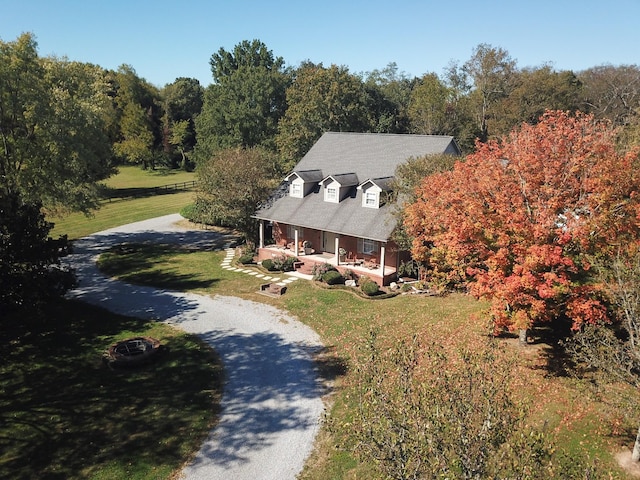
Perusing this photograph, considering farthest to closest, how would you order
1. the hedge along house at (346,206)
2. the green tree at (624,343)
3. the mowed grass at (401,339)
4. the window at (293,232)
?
the window at (293,232) < the hedge along house at (346,206) < the mowed grass at (401,339) < the green tree at (624,343)

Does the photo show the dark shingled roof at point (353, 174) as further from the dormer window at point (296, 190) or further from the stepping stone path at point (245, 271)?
the stepping stone path at point (245, 271)

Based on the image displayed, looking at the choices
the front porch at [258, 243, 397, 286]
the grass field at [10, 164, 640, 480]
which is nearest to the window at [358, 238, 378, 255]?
the front porch at [258, 243, 397, 286]

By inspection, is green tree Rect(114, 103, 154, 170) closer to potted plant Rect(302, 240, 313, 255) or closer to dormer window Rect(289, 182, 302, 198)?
dormer window Rect(289, 182, 302, 198)

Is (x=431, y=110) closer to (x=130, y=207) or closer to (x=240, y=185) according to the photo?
(x=240, y=185)

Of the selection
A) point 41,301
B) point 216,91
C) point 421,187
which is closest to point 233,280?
point 41,301

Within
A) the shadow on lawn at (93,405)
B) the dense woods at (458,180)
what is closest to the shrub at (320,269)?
the dense woods at (458,180)

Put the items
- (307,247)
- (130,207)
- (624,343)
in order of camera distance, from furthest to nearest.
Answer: (130,207) → (307,247) → (624,343)

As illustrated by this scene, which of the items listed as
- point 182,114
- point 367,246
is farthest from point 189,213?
point 182,114
